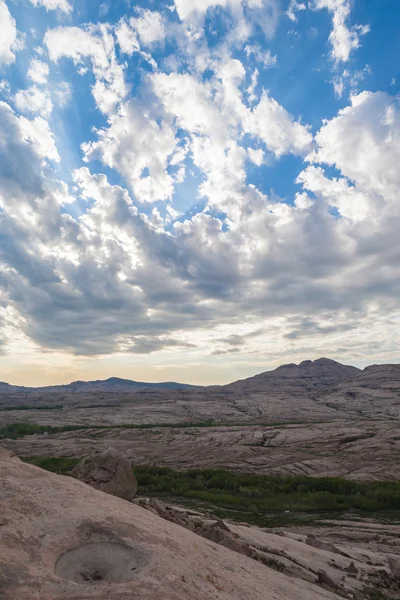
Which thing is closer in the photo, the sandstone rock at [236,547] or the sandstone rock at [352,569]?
the sandstone rock at [236,547]

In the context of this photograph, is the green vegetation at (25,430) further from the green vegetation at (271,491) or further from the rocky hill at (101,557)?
the rocky hill at (101,557)

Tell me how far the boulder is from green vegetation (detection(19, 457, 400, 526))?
471 inches

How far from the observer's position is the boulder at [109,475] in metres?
16.4

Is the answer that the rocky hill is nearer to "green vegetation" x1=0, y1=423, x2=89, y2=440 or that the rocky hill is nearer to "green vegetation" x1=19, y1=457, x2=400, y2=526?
"green vegetation" x1=19, y1=457, x2=400, y2=526

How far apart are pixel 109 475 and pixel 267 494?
21.4m

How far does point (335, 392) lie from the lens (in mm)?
157875

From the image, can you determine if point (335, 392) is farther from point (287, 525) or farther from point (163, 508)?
point (163, 508)

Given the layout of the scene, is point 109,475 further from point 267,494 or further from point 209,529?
point 267,494

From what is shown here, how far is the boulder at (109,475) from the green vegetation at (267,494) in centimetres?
1197

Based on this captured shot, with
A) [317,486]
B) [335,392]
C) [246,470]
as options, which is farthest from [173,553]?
[335,392]

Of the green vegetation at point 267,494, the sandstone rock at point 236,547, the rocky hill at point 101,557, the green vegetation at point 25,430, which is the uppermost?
the rocky hill at point 101,557

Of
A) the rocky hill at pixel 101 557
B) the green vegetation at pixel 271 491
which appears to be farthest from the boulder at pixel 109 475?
the green vegetation at pixel 271 491

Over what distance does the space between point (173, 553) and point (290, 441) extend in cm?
5852

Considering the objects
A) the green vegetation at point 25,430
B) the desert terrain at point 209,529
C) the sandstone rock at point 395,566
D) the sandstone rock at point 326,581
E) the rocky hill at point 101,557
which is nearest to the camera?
A: the rocky hill at point 101,557
